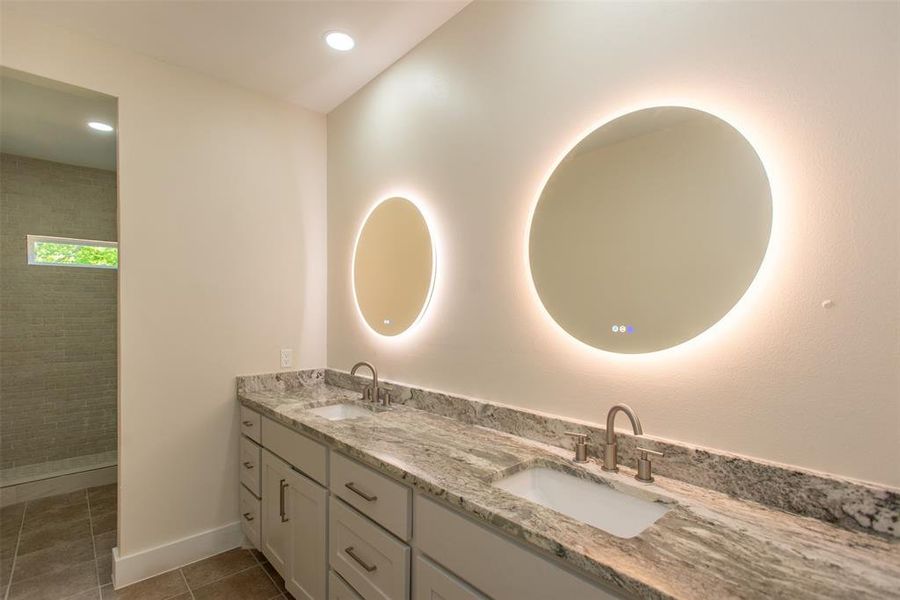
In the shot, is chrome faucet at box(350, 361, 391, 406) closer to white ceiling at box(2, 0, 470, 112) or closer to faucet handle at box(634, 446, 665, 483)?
faucet handle at box(634, 446, 665, 483)

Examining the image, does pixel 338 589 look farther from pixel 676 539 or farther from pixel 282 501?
pixel 676 539

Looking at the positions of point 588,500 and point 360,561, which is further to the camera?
point 360,561

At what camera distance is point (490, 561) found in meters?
1.00

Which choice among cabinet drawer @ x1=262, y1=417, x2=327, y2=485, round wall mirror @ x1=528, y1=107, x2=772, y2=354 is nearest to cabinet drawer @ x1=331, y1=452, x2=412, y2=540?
cabinet drawer @ x1=262, y1=417, x2=327, y2=485

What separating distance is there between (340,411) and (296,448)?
0.46m

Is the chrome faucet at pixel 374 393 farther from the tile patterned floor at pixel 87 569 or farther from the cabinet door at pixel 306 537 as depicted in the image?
the tile patterned floor at pixel 87 569

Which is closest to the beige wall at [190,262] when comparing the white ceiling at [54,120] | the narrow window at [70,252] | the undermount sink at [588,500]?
the white ceiling at [54,120]

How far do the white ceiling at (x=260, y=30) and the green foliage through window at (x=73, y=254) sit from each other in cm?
226

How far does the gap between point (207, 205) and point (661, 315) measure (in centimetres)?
240

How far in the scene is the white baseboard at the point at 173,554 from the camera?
6.82ft

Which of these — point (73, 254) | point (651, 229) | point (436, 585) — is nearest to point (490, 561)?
point (436, 585)

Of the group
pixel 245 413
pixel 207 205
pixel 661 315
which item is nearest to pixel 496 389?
pixel 661 315

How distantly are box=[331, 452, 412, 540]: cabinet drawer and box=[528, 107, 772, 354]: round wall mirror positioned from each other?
79 cm

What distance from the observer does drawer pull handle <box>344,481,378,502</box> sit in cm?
137
